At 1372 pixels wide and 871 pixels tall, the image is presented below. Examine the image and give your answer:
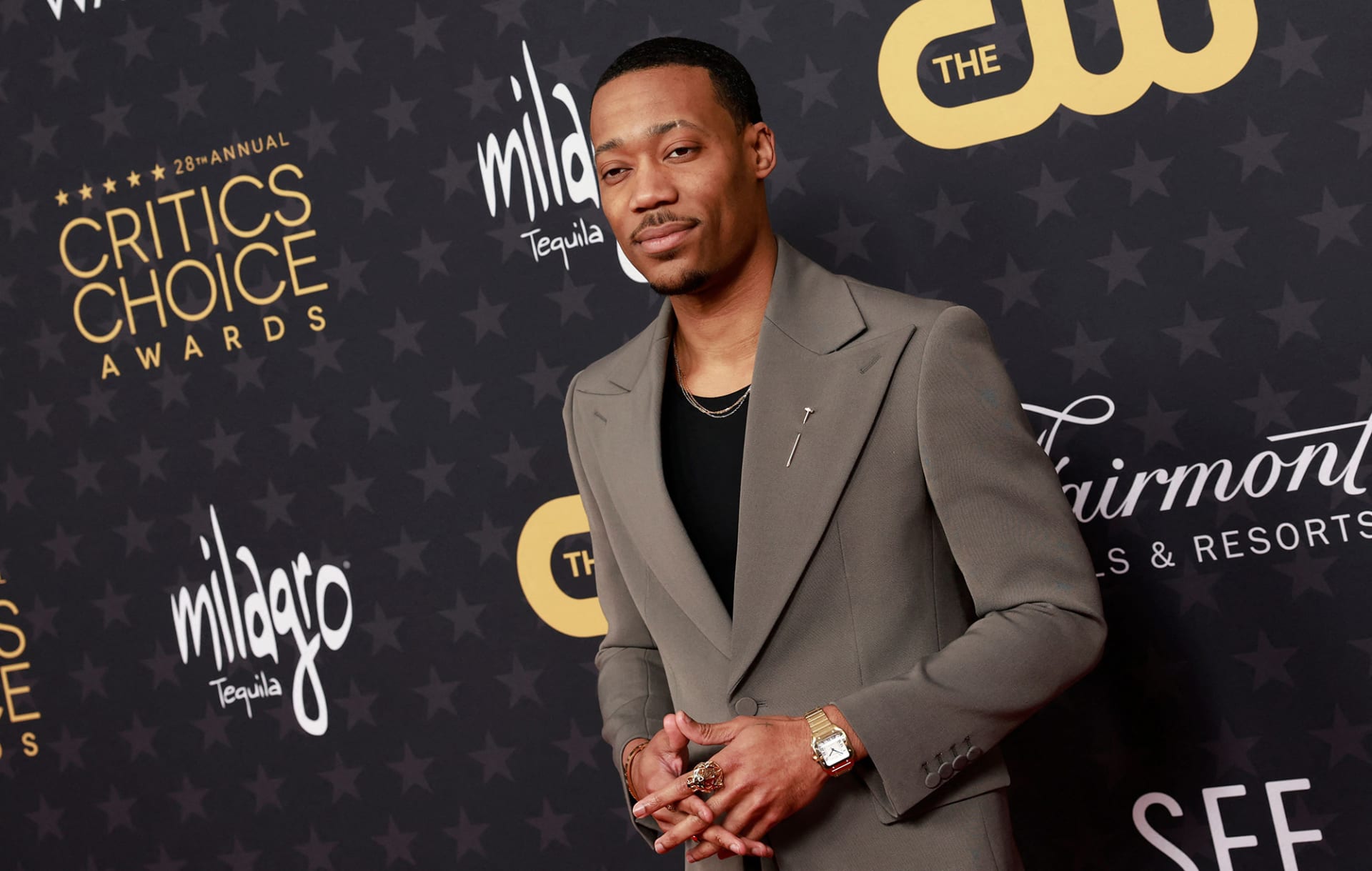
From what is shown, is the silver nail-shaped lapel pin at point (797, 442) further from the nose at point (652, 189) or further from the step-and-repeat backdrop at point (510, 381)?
the step-and-repeat backdrop at point (510, 381)

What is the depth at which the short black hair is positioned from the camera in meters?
1.61

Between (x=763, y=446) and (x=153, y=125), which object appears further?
(x=153, y=125)

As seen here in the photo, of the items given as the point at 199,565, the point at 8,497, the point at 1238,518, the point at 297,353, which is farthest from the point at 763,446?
the point at 8,497

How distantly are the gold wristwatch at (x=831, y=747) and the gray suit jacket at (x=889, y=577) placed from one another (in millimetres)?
24

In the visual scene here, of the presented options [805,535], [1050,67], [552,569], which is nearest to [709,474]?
[805,535]

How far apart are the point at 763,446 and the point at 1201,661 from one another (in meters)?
1.17

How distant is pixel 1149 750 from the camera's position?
2203 mm

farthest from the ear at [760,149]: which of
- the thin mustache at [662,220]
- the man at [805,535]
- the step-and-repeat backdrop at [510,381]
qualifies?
the step-and-repeat backdrop at [510,381]

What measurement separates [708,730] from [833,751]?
14 cm

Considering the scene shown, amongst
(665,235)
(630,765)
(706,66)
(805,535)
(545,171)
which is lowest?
(630,765)

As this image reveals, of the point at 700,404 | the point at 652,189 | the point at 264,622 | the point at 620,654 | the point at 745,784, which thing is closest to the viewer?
the point at 745,784

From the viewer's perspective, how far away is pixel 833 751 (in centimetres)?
133

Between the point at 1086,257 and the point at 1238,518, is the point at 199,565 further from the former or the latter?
the point at 1238,518

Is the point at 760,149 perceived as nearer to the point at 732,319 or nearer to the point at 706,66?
the point at 706,66
